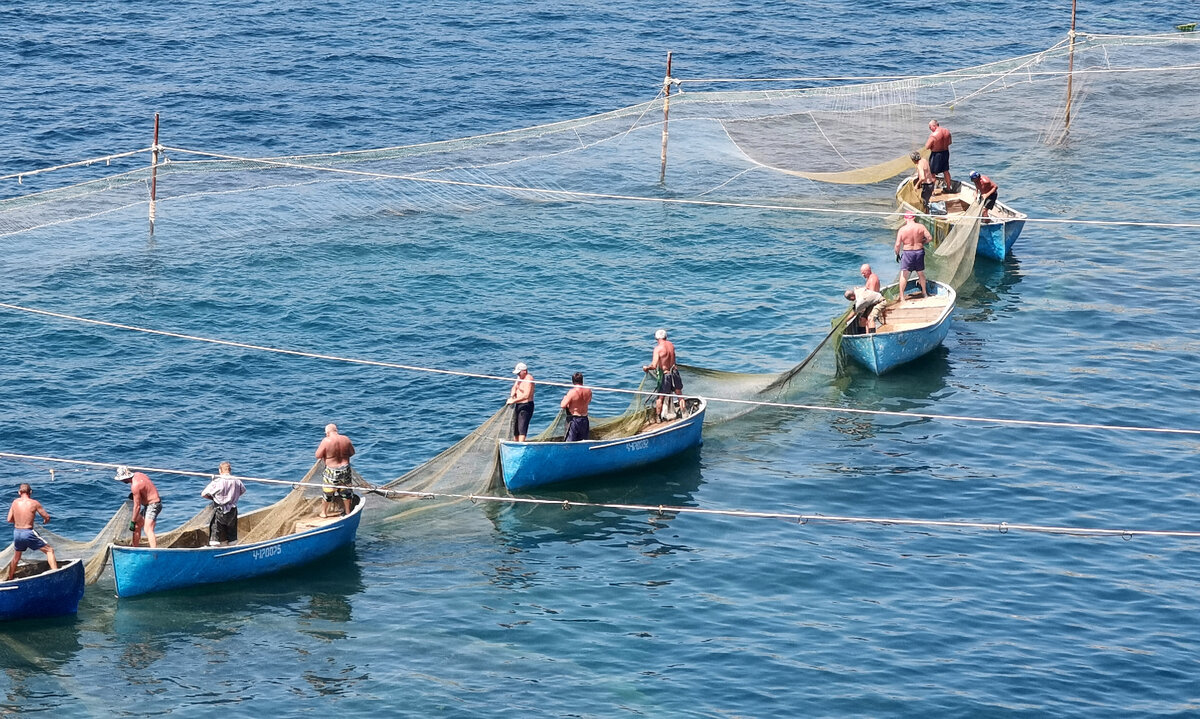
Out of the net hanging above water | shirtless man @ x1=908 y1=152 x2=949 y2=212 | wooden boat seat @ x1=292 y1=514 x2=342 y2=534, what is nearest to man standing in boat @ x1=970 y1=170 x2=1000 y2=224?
shirtless man @ x1=908 y1=152 x2=949 y2=212

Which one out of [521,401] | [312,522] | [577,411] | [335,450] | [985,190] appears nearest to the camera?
[335,450]

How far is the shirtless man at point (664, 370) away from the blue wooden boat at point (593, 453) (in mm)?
448

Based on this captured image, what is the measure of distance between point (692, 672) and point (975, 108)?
36.4 meters

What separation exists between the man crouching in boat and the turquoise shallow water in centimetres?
146

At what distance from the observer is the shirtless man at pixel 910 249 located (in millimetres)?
35375

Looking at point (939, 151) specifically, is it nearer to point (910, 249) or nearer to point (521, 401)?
point (910, 249)

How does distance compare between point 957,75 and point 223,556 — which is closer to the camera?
point 223,556

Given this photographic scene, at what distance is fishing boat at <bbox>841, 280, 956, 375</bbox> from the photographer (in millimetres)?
33250

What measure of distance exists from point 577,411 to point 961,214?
54.7ft

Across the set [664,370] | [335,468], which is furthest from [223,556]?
[664,370]

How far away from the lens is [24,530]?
76.3 feet

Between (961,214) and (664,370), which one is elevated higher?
(961,214)

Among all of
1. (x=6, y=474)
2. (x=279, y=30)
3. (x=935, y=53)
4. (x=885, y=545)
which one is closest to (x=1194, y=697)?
(x=885, y=545)

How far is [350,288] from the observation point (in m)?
39.1
